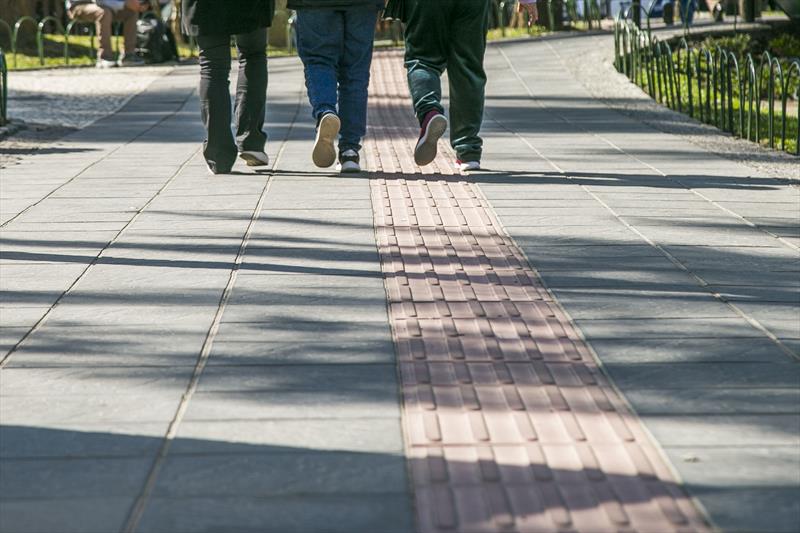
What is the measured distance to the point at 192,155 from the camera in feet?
34.0

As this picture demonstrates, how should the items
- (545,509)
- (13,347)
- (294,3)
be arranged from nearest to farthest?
1. (545,509)
2. (13,347)
3. (294,3)

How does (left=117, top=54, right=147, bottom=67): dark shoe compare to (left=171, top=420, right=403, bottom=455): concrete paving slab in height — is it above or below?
above

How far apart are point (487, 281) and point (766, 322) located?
1187 mm

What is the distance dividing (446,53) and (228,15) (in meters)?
1.36

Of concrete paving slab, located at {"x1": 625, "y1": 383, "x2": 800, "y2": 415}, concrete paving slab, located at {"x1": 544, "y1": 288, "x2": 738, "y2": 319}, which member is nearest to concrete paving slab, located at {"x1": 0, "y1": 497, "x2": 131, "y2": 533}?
concrete paving slab, located at {"x1": 625, "y1": 383, "x2": 800, "y2": 415}

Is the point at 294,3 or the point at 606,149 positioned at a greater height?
the point at 294,3

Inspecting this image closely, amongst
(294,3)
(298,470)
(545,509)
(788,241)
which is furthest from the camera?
(294,3)

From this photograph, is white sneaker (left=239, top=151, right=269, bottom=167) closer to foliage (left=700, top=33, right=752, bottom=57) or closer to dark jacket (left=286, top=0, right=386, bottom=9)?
dark jacket (left=286, top=0, right=386, bottom=9)

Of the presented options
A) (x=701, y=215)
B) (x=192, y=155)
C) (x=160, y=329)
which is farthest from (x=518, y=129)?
(x=160, y=329)

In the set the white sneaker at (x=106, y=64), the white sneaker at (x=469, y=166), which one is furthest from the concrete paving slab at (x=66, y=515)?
the white sneaker at (x=106, y=64)

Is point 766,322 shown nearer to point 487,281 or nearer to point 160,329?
point 487,281

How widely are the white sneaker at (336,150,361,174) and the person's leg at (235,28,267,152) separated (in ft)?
1.75

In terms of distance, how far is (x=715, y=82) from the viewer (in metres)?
12.3

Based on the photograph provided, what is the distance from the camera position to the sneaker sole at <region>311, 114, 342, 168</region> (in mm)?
8477
